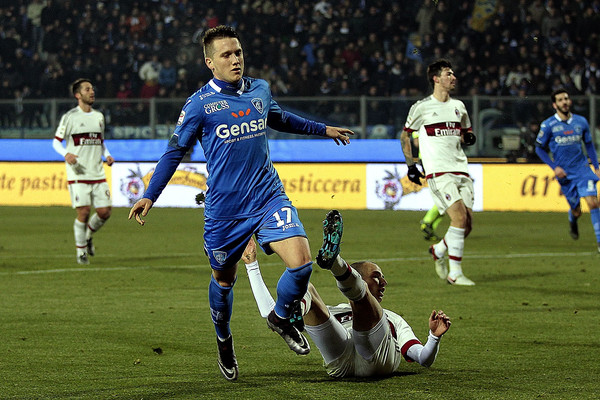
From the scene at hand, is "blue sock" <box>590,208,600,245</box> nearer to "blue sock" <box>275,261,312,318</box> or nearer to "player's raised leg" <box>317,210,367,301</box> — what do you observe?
"player's raised leg" <box>317,210,367,301</box>

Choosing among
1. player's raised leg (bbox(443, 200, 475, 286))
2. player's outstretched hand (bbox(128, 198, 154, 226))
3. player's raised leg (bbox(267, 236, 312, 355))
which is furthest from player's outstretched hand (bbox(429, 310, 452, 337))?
player's raised leg (bbox(443, 200, 475, 286))

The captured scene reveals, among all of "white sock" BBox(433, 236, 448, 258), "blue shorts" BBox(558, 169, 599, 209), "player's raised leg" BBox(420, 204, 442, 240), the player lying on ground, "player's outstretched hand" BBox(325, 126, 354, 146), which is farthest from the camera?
"player's raised leg" BBox(420, 204, 442, 240)

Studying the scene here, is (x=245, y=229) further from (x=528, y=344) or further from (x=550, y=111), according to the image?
(x=550, y=111)

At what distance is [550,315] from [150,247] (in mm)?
7821

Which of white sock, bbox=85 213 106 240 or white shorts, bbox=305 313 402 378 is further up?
white shorts, bbox=305 313 402 378

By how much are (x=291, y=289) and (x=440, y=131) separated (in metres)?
6.16

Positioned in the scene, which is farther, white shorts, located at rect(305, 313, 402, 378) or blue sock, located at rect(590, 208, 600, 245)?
blue sock, located at rect(590, 208, 600, 245)

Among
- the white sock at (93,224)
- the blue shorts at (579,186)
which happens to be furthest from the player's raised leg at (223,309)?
the blue shorts at (579,186)

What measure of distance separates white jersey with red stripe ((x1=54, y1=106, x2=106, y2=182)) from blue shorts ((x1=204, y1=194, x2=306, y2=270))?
27.4ft

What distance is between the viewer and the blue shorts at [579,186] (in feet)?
47.2

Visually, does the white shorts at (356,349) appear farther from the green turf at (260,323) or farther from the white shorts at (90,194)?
the white shorts at (90,194)

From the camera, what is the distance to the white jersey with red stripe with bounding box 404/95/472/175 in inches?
450

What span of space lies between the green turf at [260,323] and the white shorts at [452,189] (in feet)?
2.98

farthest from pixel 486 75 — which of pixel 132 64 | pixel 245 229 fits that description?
pixel 245 229
